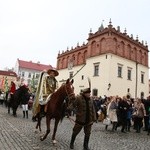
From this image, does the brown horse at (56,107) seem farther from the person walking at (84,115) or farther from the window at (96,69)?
the window at (96,69)

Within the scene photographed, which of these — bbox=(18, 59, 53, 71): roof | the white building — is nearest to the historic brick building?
the white building

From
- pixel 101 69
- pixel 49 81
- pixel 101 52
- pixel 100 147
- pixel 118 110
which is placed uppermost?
pixel 101 52

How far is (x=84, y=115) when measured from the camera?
7.60m

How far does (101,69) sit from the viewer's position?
37406mm

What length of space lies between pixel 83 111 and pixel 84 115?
117 mm

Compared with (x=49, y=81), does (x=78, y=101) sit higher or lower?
lower

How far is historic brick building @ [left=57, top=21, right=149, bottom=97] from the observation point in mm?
36609

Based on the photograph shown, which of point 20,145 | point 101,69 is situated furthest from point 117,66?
point 20,145

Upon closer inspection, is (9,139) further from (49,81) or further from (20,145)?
(49,81)

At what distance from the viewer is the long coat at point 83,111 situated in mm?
7578

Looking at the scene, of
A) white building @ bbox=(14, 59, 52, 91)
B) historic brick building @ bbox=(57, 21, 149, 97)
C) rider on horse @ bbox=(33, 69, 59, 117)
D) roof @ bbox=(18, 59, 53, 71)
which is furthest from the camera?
roof @ bbox=(18, 59, 53, 71)

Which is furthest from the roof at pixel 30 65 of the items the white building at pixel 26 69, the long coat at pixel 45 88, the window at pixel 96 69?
the long coat at pixel 45 88

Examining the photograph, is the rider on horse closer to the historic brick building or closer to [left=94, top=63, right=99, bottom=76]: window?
the historic brick building

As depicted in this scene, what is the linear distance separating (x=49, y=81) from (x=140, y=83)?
3405 centimetres
